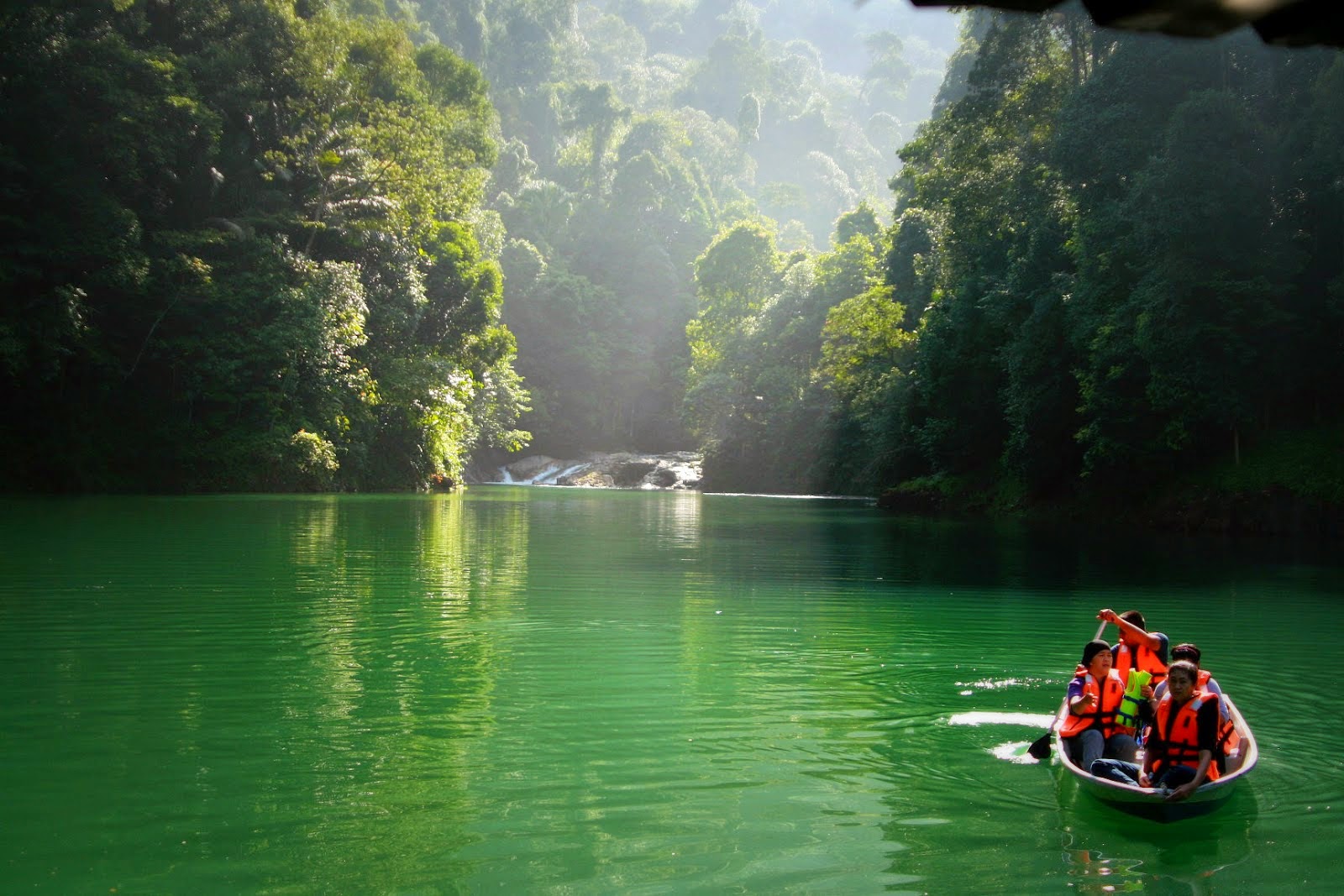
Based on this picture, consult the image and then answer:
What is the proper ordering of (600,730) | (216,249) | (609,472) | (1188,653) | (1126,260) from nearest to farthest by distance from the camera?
(1188,653)
(600,730)
(1126,260)
(216,249)
(609,472)

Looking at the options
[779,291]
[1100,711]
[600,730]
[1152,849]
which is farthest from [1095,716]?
[779,291]

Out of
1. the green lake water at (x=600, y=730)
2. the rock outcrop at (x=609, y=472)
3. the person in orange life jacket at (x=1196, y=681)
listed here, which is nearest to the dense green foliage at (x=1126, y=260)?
the green lake water at (x=600, y=730)

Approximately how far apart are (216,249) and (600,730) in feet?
112

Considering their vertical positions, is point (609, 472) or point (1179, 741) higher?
point (609, 472)

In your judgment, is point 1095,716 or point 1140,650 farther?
point 1140,650

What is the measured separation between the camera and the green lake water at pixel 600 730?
17.4ft

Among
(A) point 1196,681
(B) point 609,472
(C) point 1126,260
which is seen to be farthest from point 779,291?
(A) point 1196,681

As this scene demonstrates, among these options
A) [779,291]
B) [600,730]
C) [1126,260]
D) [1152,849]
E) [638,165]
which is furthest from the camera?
[638,165]

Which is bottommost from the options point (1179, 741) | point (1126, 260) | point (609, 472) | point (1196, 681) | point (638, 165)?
point (1179, 741)

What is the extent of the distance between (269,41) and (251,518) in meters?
20.4

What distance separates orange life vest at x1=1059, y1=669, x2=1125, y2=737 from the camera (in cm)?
680

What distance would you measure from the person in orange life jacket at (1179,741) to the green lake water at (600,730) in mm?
261

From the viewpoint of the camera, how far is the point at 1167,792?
19.0ft

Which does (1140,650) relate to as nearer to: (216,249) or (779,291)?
(216,249)
